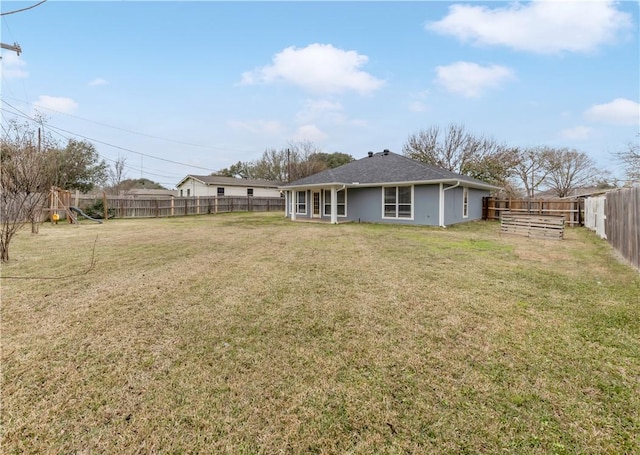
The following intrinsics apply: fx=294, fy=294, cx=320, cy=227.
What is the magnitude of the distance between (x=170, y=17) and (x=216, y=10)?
174cm

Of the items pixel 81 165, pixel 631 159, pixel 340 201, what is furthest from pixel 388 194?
pixel 81 165

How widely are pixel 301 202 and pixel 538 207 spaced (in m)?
13.0

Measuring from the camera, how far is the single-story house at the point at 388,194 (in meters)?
13.1

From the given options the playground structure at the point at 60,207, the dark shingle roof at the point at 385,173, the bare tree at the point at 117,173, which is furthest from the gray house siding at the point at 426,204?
the bare tree at the point at 117,173

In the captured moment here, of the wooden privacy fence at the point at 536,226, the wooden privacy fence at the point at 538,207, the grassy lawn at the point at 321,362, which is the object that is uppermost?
the wooden privacy fence at the point at 538,207

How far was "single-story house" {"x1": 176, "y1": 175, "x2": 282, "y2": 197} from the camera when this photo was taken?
2853 centimetres

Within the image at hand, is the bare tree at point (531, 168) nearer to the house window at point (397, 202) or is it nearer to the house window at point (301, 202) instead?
the house window at point (397, 202)

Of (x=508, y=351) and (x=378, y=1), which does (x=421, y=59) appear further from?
(x=508, y=351)

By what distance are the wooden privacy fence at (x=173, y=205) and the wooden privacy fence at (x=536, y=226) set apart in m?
18.8

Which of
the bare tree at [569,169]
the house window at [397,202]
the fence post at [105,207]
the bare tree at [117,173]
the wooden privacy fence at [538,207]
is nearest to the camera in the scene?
the house window at [397,202]

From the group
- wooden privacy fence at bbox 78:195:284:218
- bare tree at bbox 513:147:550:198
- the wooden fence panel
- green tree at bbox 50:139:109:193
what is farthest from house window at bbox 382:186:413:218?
green tree at bbox 50:139:109:193

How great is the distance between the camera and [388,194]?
14.2 metres

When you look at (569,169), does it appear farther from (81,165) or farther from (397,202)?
(81,165)

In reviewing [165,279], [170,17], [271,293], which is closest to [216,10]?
[170,17]
